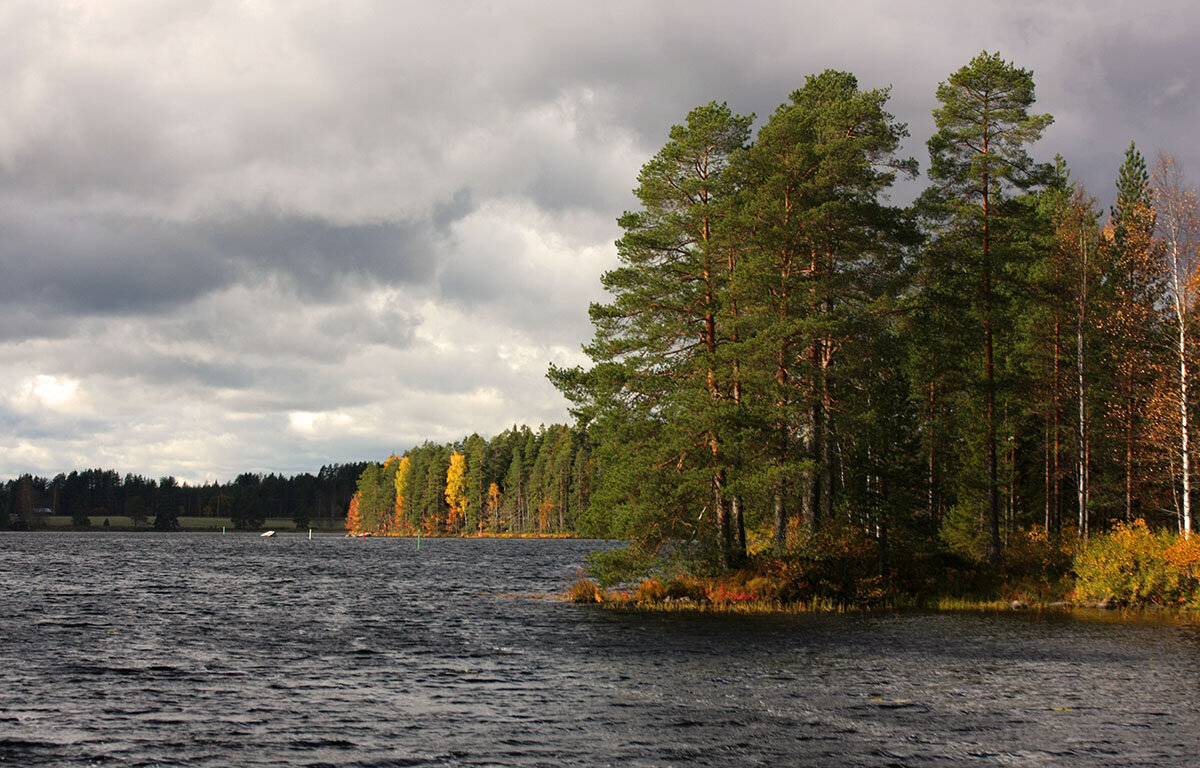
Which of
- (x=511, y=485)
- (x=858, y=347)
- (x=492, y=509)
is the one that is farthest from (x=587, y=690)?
(x=492, y=509)

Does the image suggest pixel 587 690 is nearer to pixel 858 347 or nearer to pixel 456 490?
pixel 858 347

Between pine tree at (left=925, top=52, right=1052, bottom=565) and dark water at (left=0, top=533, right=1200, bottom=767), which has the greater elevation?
pine tree at (left=925, top=52, right=1052, bottom=565)

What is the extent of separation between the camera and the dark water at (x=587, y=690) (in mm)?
14984

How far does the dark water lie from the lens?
14984mm

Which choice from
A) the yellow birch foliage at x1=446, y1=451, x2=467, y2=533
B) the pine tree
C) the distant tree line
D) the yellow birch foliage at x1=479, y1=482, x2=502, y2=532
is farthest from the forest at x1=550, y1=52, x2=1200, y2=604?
the yellow birch foliage at x1=446, y1=451, x2=467, y2=533

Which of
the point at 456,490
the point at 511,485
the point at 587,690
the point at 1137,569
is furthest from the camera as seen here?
the point at 456,490

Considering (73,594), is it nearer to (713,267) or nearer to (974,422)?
(713,267)

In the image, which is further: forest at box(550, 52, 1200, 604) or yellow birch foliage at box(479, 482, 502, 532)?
yellow birch foliage at box(479, 482, 502, 532)

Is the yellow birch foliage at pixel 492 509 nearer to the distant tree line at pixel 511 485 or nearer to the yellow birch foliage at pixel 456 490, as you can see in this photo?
the distant tree line at pixel 511 485

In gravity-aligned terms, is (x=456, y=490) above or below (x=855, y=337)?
below

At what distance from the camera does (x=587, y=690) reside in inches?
813

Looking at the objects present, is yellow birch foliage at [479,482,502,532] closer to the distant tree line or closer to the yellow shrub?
the distant tree line

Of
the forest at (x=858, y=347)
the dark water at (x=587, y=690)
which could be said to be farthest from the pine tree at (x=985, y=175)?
the dark water at (x=587, y=690)

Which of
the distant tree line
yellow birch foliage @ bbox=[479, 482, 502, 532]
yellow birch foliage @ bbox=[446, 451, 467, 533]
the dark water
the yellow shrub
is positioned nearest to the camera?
the dark water
